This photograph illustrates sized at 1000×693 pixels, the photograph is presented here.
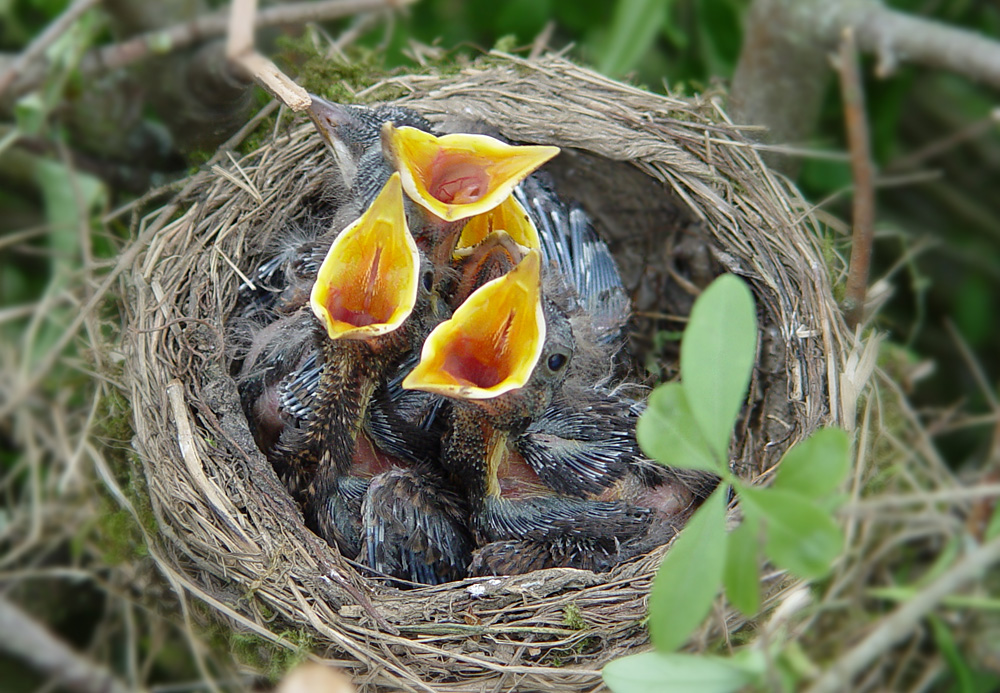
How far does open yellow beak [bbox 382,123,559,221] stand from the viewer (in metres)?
1.10

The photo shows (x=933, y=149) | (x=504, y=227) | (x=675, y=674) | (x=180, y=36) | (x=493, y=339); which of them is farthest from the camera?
(x=933, y=149)

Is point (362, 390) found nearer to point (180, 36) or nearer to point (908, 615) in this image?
point (180, 36)

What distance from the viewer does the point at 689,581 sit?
0.71 meters

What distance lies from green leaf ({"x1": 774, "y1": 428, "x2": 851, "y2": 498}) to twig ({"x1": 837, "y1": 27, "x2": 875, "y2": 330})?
273 mm

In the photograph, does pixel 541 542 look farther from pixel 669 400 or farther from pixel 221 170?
pixel 221 170

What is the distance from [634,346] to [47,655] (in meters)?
1.07

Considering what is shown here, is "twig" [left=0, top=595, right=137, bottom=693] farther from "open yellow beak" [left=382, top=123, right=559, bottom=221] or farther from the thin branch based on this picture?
the thin branch

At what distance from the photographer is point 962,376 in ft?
6.01

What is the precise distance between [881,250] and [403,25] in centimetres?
111

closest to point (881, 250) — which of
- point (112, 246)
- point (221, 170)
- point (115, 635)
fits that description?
point (221, 170)

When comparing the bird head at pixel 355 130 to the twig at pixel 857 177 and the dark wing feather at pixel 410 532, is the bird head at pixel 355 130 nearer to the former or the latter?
the dark wing feather at pixel 410 532

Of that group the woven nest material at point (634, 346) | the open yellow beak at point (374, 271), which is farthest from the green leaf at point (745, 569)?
the open yellow beak at point (374, 271)

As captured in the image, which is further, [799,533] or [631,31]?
[631,31]

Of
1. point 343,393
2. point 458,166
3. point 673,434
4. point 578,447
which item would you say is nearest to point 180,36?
point 458,166
